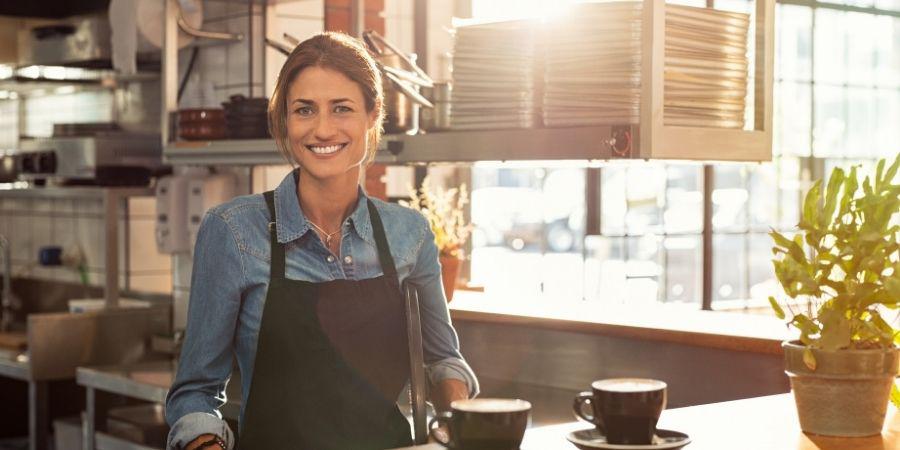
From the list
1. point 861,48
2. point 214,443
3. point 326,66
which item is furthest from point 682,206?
point 214,443

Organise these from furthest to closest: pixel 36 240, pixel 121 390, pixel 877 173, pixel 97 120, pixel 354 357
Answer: pixel 36 240
pixel 97 120
pixel 121 390
pixel 354 357
pixel 877 173

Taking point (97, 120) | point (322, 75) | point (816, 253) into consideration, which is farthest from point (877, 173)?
point (97, 120)

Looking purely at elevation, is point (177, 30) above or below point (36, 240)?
above

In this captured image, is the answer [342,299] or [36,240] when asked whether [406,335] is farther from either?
[36,240]

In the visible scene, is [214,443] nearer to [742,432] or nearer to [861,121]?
[742,432]

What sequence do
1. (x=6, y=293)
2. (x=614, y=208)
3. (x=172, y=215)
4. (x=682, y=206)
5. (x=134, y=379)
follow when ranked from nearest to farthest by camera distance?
(x=134, y=379) → (x=172, y=215) → (x=6, y=293) → (x=614, y=208) → (x=682, y=206)

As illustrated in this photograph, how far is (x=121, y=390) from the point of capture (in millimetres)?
4238

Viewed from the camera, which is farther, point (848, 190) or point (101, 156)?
point (101, 156)

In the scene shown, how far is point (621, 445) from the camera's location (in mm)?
1631

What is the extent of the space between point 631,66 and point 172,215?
252 cm

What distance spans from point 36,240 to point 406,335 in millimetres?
4464

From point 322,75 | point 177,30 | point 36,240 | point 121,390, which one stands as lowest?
point 121,390

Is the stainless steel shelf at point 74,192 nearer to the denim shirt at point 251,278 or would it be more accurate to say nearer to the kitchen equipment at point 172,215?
the kitchen equipment at point 172,215

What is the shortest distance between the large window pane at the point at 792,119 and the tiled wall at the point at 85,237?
183 inches
